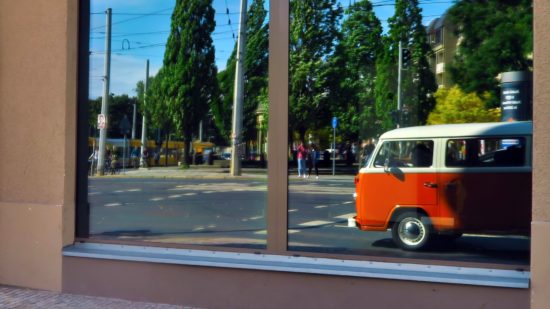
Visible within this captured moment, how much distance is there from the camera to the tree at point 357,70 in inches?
236

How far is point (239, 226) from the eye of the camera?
6.32 metres

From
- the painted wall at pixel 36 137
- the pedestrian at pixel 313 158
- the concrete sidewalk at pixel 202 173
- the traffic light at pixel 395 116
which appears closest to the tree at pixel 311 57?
the pedestrian at pixel 313 158

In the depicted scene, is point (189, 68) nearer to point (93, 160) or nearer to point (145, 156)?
point (145, 156)

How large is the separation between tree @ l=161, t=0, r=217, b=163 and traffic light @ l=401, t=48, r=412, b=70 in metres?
2.07

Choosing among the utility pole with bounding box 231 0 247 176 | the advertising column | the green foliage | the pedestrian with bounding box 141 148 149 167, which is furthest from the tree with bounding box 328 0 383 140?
the pedestrian with bounding box 141 148 149 167

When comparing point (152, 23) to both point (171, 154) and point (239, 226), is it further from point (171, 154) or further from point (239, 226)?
point (239, 226)

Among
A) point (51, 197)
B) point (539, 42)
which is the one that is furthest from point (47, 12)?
point (539, 42)

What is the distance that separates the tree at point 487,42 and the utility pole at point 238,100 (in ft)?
6.79

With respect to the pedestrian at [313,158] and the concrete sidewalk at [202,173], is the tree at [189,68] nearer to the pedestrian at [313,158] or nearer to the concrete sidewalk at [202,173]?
the concrete sidewalk at [202,173]

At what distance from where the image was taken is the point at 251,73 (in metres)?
6.44

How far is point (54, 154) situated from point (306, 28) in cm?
280

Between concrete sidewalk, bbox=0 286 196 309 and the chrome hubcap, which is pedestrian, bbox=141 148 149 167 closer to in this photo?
concrete sidewalk, bbox=0 286 196 309

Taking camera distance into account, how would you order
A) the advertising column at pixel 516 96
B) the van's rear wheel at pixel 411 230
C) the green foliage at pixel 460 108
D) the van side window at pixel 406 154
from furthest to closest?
the van side window at pixel 406 154 → the van's rear wheel at pixel 411 230 → the green foliage at pixel 460 108 → the advertising column at pixel 516 96

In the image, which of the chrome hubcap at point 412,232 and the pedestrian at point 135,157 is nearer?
the chrome hubcap at point 412,232
